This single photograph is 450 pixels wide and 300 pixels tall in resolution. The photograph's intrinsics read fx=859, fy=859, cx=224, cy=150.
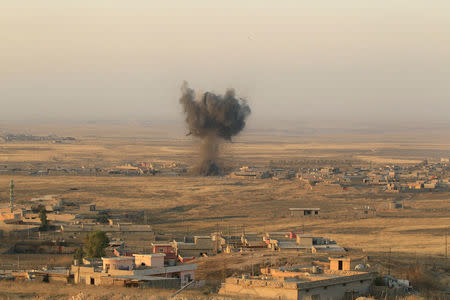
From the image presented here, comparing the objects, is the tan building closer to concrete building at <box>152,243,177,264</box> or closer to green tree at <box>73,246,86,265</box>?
concrete building at <box>152,243,177,264</box>

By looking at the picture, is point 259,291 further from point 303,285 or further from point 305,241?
point 305,241

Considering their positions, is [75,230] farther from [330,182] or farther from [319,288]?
[330,182]

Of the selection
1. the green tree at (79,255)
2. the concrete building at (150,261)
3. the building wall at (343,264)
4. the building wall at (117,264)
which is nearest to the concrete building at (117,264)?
the building wall at (117,264)

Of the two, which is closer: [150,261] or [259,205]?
[150,261]

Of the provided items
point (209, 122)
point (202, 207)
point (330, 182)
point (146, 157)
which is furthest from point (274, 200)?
point (146, 157)

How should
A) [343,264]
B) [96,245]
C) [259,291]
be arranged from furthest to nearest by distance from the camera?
[96,245]
[343,264]
[259,291]

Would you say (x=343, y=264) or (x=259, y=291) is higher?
(x=259, y=291)

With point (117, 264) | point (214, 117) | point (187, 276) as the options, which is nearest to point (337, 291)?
point (187, 276)

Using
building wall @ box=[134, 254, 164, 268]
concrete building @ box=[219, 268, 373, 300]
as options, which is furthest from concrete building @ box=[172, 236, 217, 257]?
concrete building @ box=[219, 268, 373, 300]
